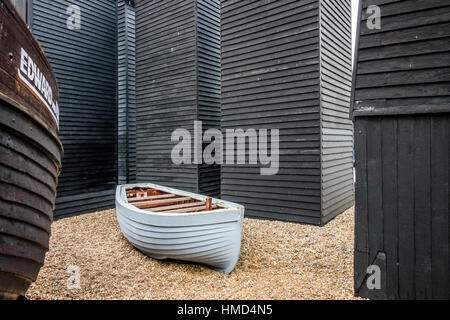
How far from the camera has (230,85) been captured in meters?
8.05

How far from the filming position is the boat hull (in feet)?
13.9

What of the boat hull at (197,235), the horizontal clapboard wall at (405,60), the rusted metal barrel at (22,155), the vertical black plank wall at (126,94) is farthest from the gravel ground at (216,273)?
the vertical black plank wall at (126,94)

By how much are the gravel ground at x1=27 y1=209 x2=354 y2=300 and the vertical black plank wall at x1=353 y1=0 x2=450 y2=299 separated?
0.81 meters

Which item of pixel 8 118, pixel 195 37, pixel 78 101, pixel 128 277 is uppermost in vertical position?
pixel 195 37

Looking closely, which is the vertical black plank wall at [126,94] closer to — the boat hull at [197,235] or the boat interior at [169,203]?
the boat interior at [169,203]

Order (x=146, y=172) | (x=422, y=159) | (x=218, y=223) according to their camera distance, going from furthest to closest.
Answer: (x=146, y=172) → (x=218, y=223) → (x=422, y=159)

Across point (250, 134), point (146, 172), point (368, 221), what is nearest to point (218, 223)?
point (368, 221)

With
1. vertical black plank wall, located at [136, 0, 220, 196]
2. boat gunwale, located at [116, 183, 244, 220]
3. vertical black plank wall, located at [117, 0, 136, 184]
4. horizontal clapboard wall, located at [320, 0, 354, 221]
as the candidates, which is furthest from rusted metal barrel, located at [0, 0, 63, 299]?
vertical black plank wall, located at [117, 0, 136, 184]

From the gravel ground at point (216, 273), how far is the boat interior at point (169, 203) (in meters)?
0.88

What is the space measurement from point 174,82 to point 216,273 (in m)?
6.45

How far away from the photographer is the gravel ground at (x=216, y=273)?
3836 millimetres

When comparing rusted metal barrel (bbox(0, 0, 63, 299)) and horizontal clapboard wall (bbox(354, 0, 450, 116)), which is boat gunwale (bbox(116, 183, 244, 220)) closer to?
rusted metal barrel (bbox(0, 0, 63, 299))
